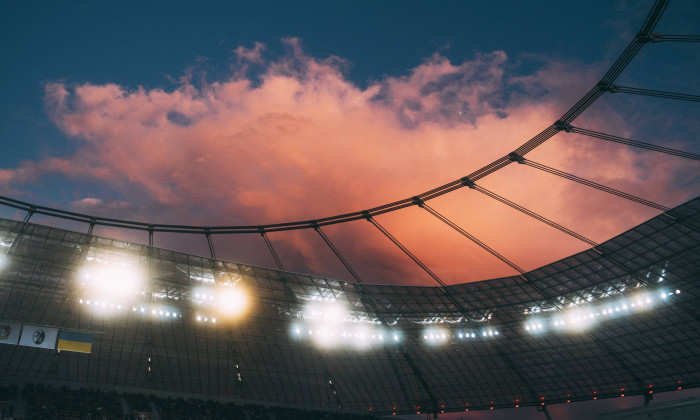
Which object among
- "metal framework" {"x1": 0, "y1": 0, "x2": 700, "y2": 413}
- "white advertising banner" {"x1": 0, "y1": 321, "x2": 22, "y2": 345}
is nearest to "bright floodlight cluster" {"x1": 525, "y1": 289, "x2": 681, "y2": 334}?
"metal framework" {"x1": 0, "y1": 0, "x2": 700, "y2": 413}

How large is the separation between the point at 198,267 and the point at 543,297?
27.6m

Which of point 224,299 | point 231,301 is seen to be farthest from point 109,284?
point 231,301

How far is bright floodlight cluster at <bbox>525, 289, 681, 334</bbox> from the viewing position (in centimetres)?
3769

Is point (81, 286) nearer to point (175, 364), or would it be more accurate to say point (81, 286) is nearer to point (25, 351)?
point (25, 351)

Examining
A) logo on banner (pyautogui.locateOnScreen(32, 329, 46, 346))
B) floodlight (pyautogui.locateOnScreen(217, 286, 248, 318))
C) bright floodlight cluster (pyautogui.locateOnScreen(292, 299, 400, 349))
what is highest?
floodlight (pyautogui.locateOnScreen(217, 286, 248, 318))

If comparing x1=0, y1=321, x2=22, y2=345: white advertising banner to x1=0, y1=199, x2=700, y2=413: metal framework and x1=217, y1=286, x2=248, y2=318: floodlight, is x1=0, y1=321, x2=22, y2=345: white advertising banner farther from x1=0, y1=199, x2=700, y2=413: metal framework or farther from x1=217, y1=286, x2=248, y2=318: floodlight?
x1=217, y1=286, x2=248, y2=318: floodlight

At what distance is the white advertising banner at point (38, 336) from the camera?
30.1m

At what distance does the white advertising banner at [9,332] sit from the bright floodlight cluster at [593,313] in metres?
37.8

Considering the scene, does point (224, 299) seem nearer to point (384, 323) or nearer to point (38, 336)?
point (38, 336)

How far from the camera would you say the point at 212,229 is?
121 ft

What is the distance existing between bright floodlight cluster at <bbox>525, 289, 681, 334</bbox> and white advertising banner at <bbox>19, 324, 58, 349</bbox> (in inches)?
1418

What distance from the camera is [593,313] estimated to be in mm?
40469

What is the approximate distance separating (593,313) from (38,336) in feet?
130

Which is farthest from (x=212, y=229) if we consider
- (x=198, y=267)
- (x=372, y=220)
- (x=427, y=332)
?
(x=427, y=332)
